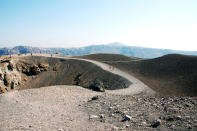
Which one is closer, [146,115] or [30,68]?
[146,115]

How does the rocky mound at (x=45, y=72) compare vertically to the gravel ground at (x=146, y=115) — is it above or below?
below

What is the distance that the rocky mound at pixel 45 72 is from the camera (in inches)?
2244

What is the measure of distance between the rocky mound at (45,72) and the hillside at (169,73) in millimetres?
12123

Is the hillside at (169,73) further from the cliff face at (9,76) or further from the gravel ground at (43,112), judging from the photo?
the cliff face at (9,76)

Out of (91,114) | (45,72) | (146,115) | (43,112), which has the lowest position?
(45,72)

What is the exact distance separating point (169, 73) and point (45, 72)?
52.7 m

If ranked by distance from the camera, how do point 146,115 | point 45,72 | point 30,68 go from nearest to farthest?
1. point 146,115
2. point 30,68
3. point 45,72

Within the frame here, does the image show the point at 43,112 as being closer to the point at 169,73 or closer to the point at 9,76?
the point at 169,73

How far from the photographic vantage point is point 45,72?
232 ft

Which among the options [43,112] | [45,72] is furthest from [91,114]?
[45,72]

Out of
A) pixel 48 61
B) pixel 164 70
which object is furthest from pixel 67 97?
pixel 48 61

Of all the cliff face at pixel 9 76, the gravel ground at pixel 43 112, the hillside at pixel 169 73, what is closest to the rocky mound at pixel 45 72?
the cliff face at pixel 9 76

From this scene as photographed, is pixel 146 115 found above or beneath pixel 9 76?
above

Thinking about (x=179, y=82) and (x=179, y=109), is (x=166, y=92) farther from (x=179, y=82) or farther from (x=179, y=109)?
(x=179, y=109)
